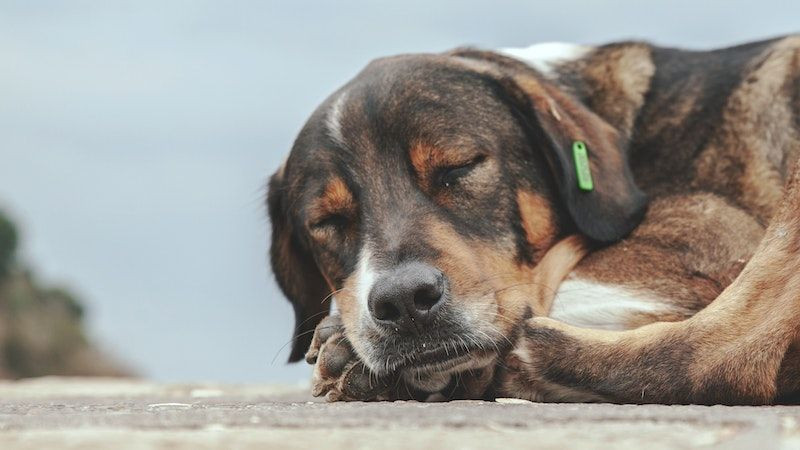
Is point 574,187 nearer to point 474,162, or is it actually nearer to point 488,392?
point 474,162

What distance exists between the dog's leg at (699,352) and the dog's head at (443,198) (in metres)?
0.31

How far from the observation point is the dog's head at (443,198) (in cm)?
379

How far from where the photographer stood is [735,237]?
14.1 ft

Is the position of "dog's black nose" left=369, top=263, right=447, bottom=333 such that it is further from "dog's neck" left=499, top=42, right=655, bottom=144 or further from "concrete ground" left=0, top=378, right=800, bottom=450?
"dog's neck" left=499, top=42, right=655, bottom=144

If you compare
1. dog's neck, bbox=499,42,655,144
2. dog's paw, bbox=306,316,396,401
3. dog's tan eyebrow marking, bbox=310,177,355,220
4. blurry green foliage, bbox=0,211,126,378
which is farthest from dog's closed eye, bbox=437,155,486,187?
blurry green foliage, bbox=0,211,126,378

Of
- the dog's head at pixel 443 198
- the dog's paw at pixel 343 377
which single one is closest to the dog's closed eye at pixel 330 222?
the dog's head at pixel 443 198

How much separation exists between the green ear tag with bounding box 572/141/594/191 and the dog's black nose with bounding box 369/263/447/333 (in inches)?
40.1

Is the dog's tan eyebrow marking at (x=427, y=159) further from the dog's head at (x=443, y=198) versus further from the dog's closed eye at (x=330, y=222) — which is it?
the dog's closed eye at (x=330, y=222)

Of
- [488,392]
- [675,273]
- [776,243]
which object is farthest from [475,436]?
[675,273]

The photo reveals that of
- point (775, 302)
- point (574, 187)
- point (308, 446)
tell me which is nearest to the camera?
point (308, 446)

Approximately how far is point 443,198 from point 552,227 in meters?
0.49

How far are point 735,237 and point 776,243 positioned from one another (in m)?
0.68

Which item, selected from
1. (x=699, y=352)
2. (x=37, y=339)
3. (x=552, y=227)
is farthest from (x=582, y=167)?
(x=37, y=339)

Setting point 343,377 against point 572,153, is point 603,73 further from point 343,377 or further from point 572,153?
point 343,377
